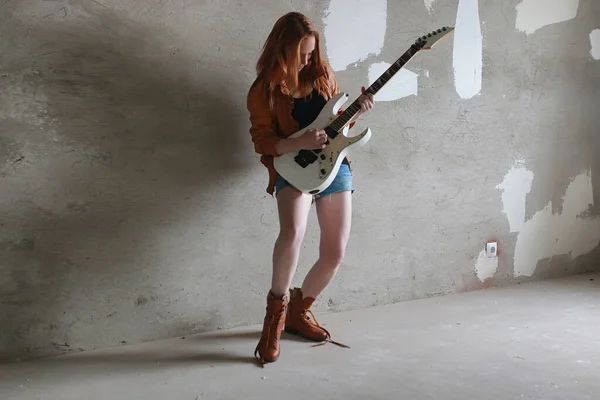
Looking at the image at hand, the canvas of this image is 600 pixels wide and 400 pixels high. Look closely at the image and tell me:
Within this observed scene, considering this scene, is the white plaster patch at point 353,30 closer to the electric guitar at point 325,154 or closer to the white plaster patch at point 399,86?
the white plaster patch at point 399,86

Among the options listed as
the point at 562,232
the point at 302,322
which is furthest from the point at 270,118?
the point at 562,232

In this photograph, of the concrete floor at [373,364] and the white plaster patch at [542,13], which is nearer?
the concrete floor at [373,364]

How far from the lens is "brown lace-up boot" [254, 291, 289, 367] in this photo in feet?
8.34

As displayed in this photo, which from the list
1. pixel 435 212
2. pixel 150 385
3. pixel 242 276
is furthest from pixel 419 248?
pixel 150 385

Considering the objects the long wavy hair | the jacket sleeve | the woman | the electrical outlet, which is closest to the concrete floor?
the woman

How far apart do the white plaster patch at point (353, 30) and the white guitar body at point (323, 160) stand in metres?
0.55

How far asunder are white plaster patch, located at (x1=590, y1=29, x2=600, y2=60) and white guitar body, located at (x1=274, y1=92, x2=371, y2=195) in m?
1.87

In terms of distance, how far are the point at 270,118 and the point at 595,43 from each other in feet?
7.09

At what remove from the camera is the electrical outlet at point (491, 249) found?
3552mm

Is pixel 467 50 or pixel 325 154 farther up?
pixel 467 50

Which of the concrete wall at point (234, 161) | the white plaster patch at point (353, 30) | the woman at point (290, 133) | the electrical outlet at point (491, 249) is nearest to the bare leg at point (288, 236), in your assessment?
the woman at point (290, 133)

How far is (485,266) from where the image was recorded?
357 centimetres

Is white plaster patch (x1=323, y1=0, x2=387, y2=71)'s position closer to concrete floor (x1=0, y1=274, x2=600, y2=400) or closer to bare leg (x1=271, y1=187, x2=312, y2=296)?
bare leg (x1=271, y1=187, x2=312, y2=296)

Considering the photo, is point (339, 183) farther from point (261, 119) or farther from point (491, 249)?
point (491, 249)
